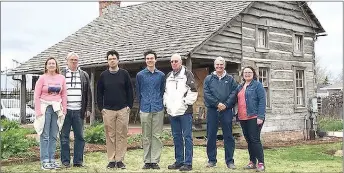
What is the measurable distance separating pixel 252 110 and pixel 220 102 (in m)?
0.55

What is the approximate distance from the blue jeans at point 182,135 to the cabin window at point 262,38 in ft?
36.1

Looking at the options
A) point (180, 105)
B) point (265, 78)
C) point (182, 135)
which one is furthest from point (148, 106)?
point (265, 78)

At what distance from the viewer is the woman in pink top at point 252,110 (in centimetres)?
788

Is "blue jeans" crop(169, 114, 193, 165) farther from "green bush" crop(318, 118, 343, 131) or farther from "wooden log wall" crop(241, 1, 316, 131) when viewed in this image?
"green bush" crop(318, 118, 343, 131)

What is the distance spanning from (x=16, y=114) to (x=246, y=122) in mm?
22790

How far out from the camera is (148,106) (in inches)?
312

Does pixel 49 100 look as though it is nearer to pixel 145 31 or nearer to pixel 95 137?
pixel 95 137

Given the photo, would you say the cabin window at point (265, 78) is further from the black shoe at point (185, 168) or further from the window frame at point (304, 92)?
the black shoe at point (185, 168)

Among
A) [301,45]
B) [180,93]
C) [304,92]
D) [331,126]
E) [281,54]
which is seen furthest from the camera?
[331,126]

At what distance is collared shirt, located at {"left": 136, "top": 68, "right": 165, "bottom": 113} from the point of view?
7.93 metres

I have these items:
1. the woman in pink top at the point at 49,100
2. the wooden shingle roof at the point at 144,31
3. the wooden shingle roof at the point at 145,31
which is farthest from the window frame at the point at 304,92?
the woman in pink top at the point at 49,100

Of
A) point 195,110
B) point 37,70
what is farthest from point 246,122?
point 37,70

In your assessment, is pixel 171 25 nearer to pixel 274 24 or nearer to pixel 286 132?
pixel 274 24

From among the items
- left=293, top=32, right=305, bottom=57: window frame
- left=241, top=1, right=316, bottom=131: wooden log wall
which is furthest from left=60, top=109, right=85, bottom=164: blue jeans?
left=293, top=32, right=305, bottom=57: window frame
